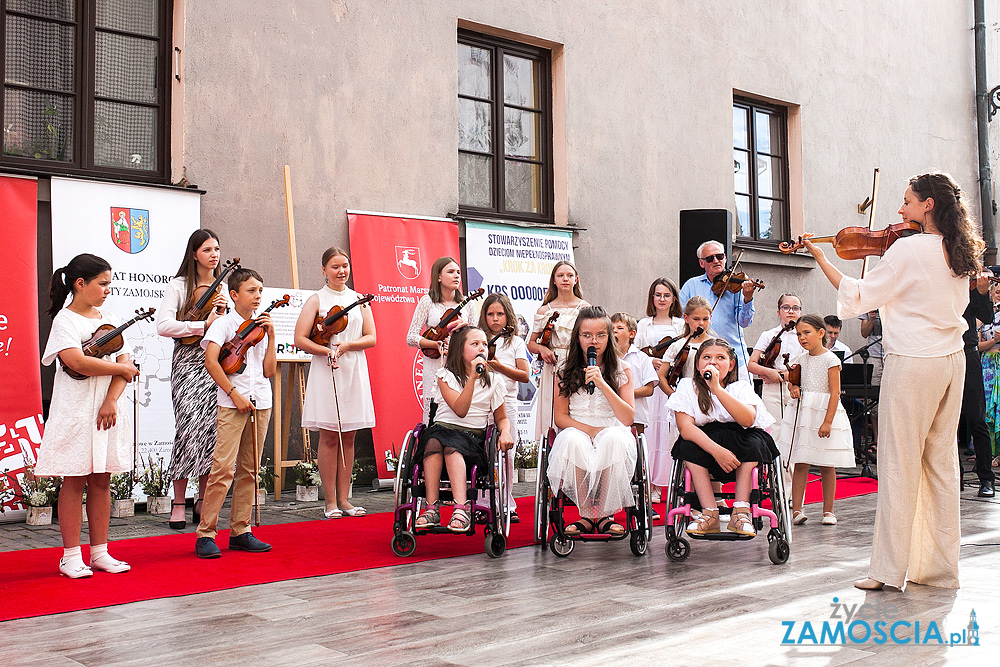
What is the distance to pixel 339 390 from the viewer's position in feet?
18.9

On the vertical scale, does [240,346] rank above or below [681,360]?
above

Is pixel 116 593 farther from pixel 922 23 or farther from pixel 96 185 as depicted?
pixel 922 23

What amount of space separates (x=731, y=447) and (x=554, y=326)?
1.43 meters

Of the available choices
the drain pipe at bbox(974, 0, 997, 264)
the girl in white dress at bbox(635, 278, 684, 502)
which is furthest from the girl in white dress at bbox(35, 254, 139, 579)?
the drain pipe at bbox(974, 0, 997, 264)

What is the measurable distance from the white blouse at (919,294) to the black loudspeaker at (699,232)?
12.9 feet

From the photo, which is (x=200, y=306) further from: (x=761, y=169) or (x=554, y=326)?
(x=761, y=169)

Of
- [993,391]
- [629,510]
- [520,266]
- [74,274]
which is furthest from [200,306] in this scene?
[993,391]

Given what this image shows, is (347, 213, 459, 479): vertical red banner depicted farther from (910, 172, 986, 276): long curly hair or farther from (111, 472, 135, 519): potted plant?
(910, 172, 986, 276): long curly hair

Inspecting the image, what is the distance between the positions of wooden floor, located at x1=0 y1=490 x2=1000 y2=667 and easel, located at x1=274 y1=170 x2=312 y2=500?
206 centimetres

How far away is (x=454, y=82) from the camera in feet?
25.1

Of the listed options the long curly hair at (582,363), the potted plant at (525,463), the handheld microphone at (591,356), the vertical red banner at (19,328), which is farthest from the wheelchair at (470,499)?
the potted plant at (525,463)

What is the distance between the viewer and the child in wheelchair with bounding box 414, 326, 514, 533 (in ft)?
14.6

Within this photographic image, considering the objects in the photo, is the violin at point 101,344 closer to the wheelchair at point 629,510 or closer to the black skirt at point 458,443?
the black skirt at point 458,443

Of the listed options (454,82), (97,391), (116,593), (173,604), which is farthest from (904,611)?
(454,82)
